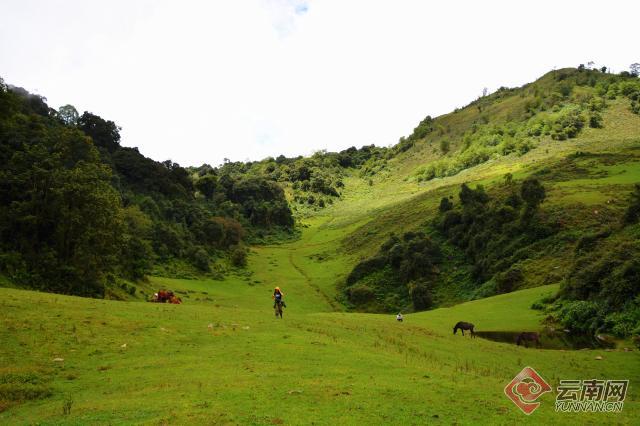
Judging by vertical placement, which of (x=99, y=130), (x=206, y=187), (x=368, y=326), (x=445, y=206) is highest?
(x=99, y=130)

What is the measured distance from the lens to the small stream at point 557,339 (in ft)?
111

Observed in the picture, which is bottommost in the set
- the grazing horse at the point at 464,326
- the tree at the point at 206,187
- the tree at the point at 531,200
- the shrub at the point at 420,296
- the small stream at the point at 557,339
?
the shrub at the point at 420,296

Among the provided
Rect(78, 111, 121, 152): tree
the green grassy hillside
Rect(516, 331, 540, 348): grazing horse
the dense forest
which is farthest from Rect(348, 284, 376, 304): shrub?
Rect(78, 111, 121, 152): tree

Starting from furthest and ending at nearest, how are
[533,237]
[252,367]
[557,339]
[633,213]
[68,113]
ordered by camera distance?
[68,113], [533,237], [633,213], [557,339], [252,367]

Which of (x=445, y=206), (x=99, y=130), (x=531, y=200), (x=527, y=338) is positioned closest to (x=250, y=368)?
(x=527, y=338)

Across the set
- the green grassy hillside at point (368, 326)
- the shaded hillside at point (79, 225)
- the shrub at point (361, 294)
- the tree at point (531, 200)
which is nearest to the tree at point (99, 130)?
the shaded hillside at point (79, 225)

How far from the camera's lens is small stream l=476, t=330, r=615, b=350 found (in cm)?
3384

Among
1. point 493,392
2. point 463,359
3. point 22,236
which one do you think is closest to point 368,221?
point 22,236

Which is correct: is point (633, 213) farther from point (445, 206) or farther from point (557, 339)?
point (445, 206)

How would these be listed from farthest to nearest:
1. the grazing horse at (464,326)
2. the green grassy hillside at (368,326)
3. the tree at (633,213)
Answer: the tree at (633,213) → the grazing horse at (464,326) → the green grassy hillside at (368,326)

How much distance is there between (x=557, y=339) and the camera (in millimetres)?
35500

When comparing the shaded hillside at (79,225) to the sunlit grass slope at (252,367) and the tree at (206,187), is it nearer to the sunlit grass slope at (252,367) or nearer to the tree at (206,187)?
the sunlit grass slope at (252,367)

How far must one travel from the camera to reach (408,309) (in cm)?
6544

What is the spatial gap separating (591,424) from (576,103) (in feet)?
586
